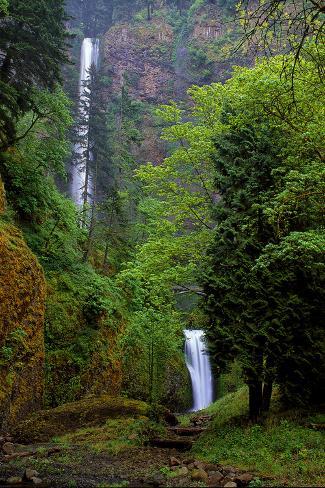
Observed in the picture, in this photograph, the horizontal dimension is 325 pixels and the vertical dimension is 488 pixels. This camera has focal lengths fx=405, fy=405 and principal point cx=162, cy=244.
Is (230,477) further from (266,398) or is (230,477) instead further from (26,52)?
(26,52)

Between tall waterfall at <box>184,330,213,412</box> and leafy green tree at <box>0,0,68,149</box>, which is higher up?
leafy green tree at <box>0,0,68,149</box>

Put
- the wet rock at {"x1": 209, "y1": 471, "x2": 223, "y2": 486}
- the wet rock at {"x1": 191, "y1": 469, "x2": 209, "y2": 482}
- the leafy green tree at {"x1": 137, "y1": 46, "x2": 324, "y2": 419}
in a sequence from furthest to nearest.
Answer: the leafy green tree at {"x1": 137, "y1": 46, "x2": 324, "y2": 419}
the wet rock at {"x1": 191, "y1": 469, "x2": 209, "y2": 482}
the wet rock at {"x1": 209, "y1": 471, "x2": 223, "y2": 486}

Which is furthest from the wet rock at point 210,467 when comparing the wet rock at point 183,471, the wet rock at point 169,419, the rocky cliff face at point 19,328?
the wet rock at point 169,419

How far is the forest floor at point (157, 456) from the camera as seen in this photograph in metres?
6.15

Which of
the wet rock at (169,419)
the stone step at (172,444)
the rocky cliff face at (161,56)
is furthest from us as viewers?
the rocky cliff face at (161,56)

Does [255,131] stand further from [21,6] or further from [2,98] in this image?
Answer: [21,6]

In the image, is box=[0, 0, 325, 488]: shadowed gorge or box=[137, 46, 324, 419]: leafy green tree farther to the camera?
box=[137, 46, 324, 419]: leafy green tree

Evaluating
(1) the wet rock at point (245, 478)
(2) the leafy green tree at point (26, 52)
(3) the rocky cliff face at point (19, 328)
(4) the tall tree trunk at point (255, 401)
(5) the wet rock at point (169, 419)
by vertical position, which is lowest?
(5) the wet rock at point (169, 419)

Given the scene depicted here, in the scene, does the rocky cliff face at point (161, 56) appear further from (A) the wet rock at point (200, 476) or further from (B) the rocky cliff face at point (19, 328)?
(A) the wet rock at point (200, 476)

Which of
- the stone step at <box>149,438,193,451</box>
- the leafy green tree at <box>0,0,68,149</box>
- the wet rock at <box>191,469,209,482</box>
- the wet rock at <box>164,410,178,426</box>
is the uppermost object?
the leafy green tree at <box>0,0,68,149</box>

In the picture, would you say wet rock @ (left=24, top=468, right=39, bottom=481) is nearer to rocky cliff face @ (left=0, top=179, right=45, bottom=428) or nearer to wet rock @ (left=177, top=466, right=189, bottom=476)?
wet rock @ (left=177, top=466, right=189, bottom=476)

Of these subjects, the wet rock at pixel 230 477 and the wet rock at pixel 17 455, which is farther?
the wet rock at pixel 17 455

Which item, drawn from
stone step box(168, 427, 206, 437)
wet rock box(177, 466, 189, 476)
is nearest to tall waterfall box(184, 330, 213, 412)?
stone step box(168, 427, 206, 437)

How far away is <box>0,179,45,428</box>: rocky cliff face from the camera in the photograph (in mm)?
10430
